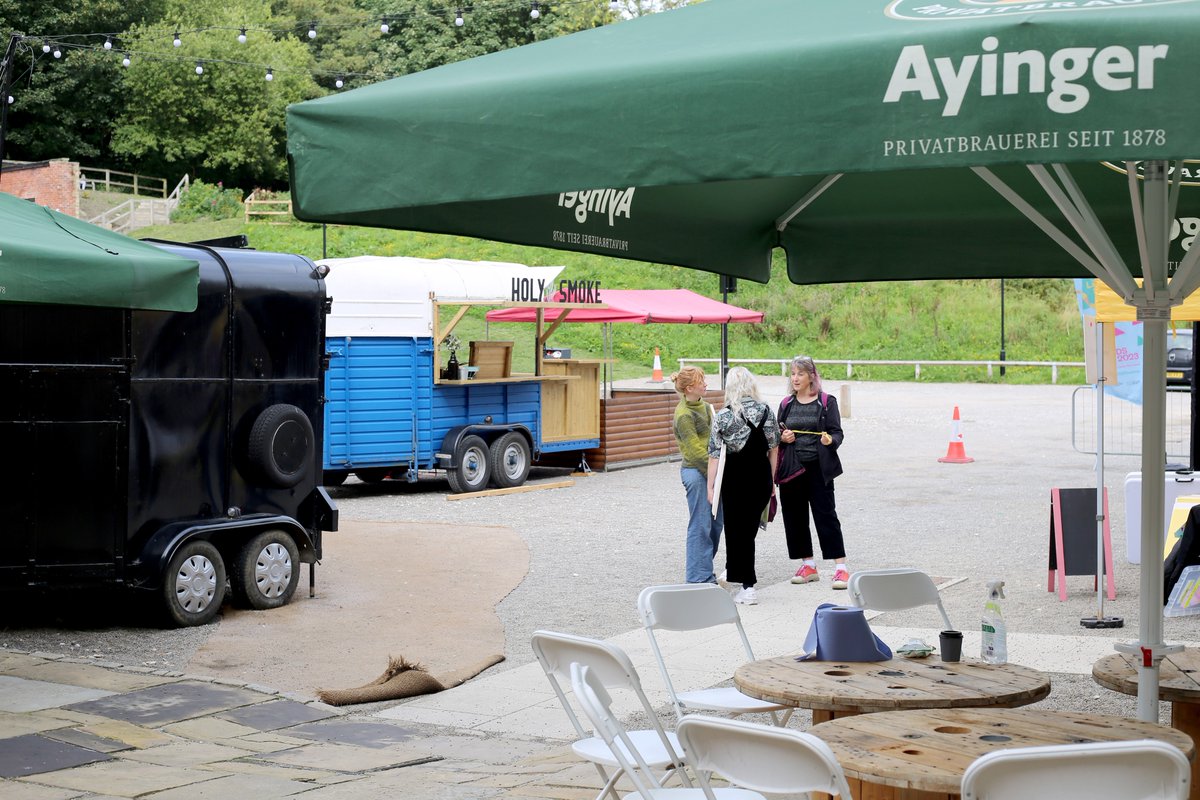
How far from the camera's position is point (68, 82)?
62.3 metres

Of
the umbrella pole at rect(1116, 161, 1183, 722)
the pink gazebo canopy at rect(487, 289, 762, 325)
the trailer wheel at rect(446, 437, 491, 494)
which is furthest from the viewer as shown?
the pink gazebo canopy at rect(487, 289, 762, 325)

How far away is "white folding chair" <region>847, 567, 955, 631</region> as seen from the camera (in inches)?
225

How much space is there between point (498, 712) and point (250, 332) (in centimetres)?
390

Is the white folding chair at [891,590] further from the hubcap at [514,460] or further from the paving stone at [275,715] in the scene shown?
the hubcap at [514,460]

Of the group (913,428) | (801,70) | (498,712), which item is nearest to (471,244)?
(913,428)

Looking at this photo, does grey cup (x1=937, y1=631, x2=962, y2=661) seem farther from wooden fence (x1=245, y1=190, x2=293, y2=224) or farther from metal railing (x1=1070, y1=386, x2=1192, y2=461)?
wooden fence (x1=245, y1=190, x2=293, y2=224)

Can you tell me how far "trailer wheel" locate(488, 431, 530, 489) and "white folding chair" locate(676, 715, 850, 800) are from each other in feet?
47.1

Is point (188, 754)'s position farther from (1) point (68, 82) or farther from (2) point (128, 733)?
(1) point (68, 82)

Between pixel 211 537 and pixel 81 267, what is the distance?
401 centimetres

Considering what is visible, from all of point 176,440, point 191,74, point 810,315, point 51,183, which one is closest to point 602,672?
point 176,440

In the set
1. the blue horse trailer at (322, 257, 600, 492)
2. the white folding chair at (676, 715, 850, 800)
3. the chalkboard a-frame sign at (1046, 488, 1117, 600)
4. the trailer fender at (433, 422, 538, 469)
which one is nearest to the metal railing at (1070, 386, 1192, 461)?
the trailer fender at (433, 422, 538, 469)

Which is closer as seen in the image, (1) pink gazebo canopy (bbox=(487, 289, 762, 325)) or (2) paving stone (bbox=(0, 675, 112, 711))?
(2) paving stone (bbox=(0, 675, 112, 711))

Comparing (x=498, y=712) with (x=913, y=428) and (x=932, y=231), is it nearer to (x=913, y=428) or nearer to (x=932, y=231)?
(x=932, y=231)

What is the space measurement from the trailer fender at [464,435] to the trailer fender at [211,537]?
260 inches
